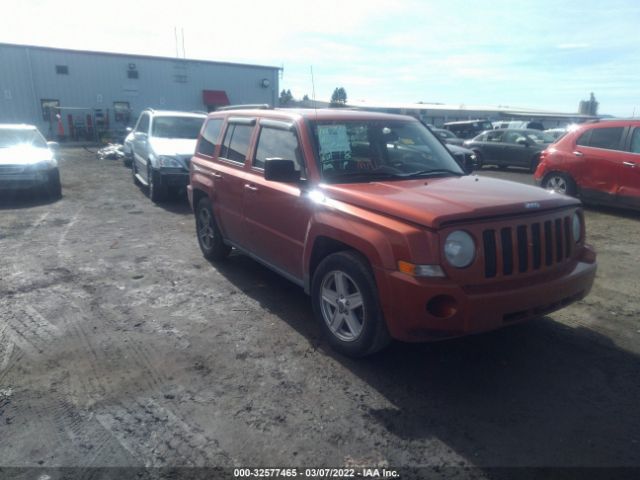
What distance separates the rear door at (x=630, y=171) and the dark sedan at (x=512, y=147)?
24.4 feet

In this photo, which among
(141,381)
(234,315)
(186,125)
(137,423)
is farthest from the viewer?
(186,125)

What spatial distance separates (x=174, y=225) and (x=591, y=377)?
6679mm

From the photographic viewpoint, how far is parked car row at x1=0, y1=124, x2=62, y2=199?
9.98 meters

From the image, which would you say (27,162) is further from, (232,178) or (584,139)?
(584,139)

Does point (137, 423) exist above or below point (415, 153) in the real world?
below

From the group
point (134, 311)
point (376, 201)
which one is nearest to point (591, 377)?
point (376, 201)

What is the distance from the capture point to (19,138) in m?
11.1

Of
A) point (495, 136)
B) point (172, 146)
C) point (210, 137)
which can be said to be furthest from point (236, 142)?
point (495, 136)

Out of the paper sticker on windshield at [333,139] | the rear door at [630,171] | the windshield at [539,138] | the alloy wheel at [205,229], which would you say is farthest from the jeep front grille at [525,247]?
the windshield at [539,138]

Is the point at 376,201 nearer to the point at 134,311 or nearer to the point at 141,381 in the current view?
the point at 141,381

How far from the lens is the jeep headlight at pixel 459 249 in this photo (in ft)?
10.1

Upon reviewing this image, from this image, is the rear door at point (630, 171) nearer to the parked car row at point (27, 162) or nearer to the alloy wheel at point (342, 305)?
the alloy wheel at point (342, 305)

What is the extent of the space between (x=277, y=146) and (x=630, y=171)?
681cm

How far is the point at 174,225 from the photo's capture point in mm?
8273
